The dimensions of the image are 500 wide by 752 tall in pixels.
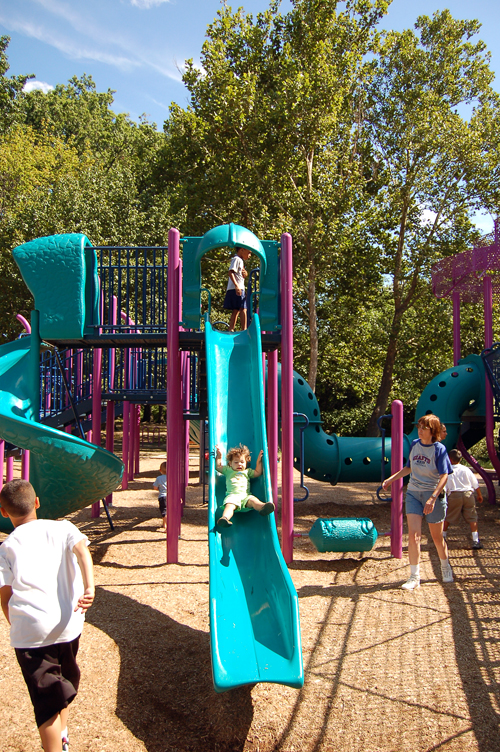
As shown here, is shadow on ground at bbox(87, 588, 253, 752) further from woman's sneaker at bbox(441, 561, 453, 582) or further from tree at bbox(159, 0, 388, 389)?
tree at bbox(159, 0, 388, 389)

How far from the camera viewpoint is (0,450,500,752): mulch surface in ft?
10.7

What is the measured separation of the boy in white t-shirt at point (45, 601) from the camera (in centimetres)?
269

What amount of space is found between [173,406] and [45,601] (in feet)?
13.5

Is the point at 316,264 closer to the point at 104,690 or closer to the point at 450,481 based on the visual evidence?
the point at 450,481

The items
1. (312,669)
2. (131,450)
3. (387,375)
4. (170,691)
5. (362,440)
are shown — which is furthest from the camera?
(387,375)

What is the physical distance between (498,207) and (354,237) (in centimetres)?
516

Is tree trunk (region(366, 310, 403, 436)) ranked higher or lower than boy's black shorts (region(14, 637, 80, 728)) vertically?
Answer: higher

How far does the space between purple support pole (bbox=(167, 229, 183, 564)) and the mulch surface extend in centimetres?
44

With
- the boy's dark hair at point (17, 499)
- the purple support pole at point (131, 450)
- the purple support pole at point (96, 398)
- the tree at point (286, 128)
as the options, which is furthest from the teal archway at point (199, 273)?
the tree at point (286, 128)

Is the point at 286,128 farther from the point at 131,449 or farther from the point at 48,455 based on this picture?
the point at 48,455

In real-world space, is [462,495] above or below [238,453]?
below

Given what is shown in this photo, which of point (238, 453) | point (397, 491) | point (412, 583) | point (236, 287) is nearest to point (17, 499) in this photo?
point (238, 453)

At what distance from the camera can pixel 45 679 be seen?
8.85ft

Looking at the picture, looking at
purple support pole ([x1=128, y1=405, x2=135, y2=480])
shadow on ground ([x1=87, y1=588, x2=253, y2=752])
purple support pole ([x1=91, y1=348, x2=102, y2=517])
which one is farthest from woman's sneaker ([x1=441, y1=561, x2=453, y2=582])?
purple support pole ([x1=128, y1=405, x2=135, y2=480])
